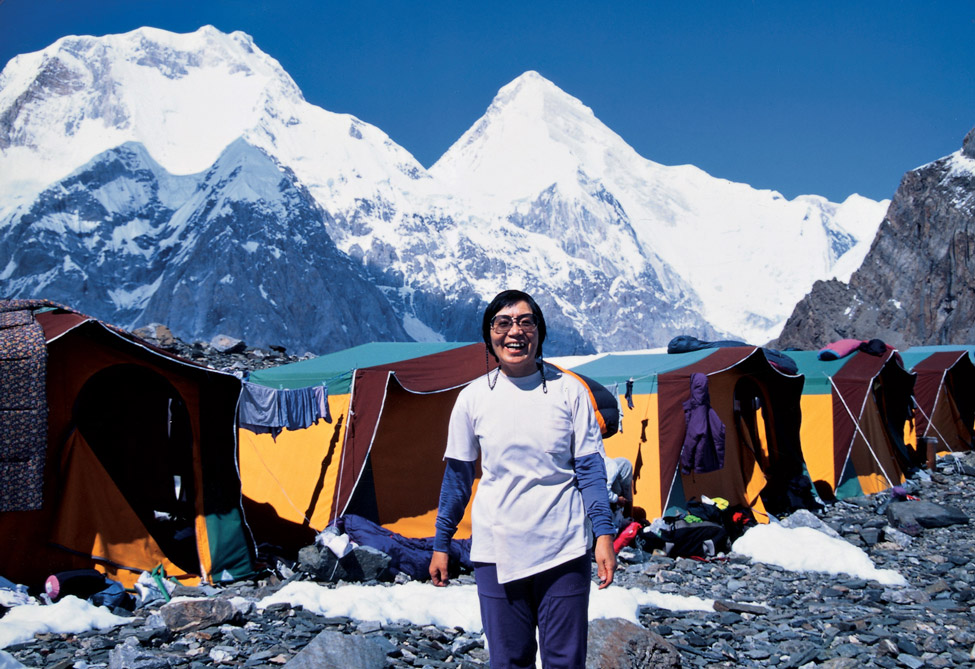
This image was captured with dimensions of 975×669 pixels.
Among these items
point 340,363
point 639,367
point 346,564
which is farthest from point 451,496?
point 639,367

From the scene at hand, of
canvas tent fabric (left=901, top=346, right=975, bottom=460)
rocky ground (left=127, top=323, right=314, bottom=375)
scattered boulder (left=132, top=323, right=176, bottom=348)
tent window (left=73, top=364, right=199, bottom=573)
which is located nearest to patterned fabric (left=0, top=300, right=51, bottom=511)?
tent window (left=73, top=364, right=199, bottom=573)

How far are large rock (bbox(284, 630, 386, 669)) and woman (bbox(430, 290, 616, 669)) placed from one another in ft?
4.80

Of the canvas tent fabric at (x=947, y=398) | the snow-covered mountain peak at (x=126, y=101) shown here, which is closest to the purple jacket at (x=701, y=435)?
the canvas tent fabric at (x=947, y=398)

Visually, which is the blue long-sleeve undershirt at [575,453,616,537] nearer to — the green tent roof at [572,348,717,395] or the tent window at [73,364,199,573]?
the tent window at [73,364,199,573]

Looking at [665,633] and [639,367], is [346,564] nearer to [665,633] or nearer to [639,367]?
[665,633]

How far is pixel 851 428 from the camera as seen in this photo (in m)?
12.1

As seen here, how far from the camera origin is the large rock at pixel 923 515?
946cm

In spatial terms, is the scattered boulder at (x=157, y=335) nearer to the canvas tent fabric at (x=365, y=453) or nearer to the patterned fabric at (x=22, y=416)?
the canvas tent fabric at (x=365, y=453)

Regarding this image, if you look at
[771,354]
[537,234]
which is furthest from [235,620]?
[537,234]

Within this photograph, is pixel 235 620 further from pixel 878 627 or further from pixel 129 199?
pixel 129 199

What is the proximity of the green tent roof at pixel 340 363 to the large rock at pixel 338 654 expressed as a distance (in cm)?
445

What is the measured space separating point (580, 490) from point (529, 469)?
0.24 meters

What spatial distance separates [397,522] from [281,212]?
423 ft

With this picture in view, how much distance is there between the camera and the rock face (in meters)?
52.4
